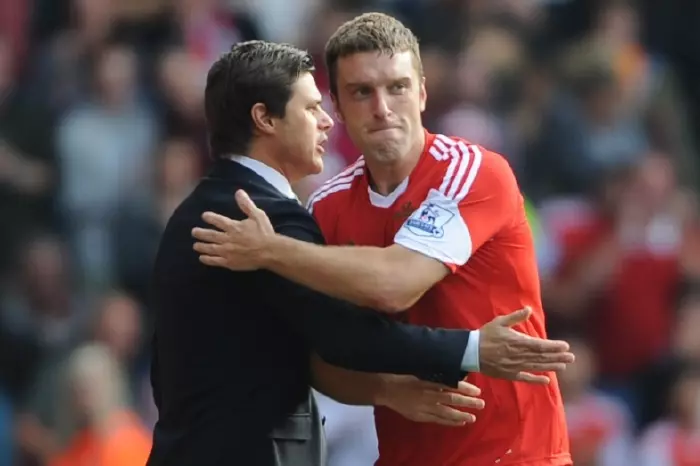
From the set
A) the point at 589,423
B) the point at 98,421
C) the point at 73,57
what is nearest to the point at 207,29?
the point at 73,57

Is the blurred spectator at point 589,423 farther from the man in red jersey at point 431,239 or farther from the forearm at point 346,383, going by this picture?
the forearm at point 346,383

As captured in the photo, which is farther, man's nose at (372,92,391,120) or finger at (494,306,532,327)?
man's nose at (372,92,391,120)

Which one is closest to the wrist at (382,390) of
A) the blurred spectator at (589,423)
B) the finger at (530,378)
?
the finger at (530,378)

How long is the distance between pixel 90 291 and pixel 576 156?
2793 millimetres

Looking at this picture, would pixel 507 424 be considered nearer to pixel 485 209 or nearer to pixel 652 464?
pixel 485 209

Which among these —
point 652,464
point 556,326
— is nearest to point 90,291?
point 556,326

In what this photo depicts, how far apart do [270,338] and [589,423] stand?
379 centimetres

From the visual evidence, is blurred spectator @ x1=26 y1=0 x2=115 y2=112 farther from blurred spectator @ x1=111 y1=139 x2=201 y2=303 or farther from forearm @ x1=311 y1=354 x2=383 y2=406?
forearm @ x1=311 y1=354 x2=383 y2=406

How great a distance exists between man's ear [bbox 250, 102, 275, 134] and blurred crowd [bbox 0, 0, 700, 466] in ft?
10.5

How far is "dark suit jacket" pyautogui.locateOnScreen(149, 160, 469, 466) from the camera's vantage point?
479 cm

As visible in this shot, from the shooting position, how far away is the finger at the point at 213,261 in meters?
4.79

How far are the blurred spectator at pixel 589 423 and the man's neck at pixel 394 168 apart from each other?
3344 mm

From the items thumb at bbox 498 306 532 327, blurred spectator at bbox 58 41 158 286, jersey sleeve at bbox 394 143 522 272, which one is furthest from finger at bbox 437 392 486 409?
blurred spectator at bbox 58 41 158 286

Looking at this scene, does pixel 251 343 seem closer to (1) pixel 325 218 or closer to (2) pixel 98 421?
(1) pixel 325 218
